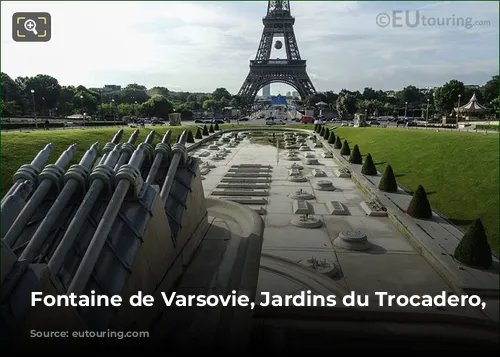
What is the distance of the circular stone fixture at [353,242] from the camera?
15945 millimetres

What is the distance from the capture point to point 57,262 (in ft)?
27.8

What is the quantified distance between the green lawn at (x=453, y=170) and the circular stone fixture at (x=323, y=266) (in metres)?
6.97

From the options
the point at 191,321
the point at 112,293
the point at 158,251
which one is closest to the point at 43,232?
the point at 112,293

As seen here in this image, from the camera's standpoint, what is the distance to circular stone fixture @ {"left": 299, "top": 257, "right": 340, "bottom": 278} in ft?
43.9

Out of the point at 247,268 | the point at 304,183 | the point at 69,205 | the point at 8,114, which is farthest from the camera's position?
the point at 8,114

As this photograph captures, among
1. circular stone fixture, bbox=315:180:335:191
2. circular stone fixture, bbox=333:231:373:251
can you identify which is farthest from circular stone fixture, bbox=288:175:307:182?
circular stone fixture, bbox=333:231:373:251

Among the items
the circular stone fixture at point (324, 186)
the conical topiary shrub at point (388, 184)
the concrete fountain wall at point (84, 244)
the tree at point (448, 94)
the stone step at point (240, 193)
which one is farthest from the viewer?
the tree at point (448, 94)

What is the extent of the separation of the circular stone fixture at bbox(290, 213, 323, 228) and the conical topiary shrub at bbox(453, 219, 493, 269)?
22.5 ft

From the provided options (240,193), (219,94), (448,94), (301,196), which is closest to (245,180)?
(240,193)

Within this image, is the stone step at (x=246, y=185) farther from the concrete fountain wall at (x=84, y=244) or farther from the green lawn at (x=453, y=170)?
the concrete fountain wall at (x=84, y=244)

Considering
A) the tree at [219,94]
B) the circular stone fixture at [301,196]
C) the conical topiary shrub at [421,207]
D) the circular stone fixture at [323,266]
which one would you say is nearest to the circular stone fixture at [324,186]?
the circular stone fixture at [301,196]

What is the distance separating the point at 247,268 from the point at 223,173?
21920 millimetres

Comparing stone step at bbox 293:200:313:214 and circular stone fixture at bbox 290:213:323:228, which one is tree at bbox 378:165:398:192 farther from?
circular stone fixture at bbox 290:213:323:228

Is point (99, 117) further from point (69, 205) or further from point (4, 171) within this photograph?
point (69, 205)
